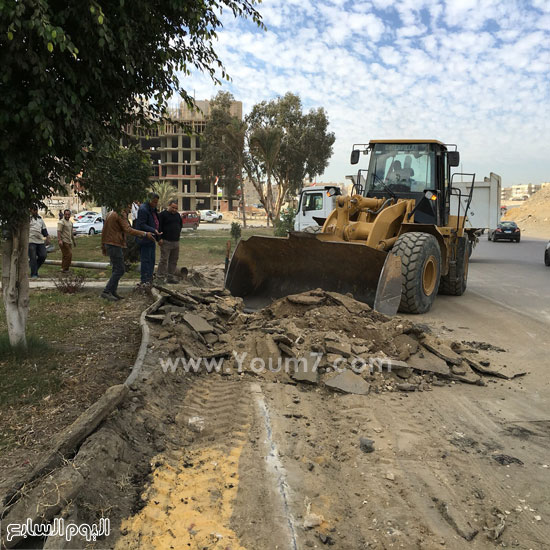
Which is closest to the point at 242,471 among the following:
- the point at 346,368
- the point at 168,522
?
the point at 168,522

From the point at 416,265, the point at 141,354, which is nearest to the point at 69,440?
the point at 141,354

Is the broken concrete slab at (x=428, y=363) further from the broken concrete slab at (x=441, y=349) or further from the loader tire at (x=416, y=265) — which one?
the loader tire at (x=416, y=265)

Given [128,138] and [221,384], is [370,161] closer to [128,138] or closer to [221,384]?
[128,138]

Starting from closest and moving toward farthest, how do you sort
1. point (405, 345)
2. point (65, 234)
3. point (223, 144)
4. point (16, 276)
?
point (16, 276)
point (405, 345)
point (65, 234)
point (223, 144)

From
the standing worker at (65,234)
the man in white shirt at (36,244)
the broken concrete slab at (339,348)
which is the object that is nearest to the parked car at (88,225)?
the standing worker at (65,234)

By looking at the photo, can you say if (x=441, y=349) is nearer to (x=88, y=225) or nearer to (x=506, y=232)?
(x=88, y=225)

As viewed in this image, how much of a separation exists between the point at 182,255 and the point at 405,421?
625 inches

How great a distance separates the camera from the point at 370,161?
397 inches

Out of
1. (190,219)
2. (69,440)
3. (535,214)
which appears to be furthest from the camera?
(535,214)

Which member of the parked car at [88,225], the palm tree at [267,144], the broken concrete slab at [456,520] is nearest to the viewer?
the broken concrete slab at [456,520]

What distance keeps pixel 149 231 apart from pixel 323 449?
23.7ft

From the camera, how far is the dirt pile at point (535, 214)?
2190 inches

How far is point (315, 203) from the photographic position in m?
19.5

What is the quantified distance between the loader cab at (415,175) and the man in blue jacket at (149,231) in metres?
4.36
